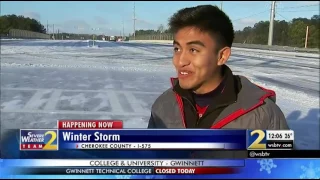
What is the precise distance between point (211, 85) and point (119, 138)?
53cm

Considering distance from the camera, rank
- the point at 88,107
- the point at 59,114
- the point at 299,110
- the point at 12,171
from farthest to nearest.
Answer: the point at 299,110, the point at 88,107, the point at 59,114, the point at 12,171

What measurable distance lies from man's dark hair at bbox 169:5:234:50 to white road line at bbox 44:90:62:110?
4145 millimetres

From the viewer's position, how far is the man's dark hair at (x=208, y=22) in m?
1.24

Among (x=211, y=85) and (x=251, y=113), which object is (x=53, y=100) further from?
(x=251, y=113)

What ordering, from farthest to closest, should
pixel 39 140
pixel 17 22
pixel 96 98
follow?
pixel 17 22
pixel 96 98
pixel 39 140

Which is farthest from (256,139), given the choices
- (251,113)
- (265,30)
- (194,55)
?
(265,30)

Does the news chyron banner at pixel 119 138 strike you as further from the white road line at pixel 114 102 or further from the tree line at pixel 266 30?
the white road line at pixel 114 102

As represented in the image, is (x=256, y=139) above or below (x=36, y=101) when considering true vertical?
above

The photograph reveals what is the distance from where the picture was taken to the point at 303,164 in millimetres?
1034

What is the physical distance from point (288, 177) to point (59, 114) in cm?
412

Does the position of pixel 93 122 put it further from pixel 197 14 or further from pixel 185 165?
pixel 197 14

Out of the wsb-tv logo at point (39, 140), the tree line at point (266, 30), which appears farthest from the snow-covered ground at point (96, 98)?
the wsb-tv logo at point (39, 140)

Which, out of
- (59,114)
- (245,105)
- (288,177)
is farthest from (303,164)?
(59,114)

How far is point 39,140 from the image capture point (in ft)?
3.29
